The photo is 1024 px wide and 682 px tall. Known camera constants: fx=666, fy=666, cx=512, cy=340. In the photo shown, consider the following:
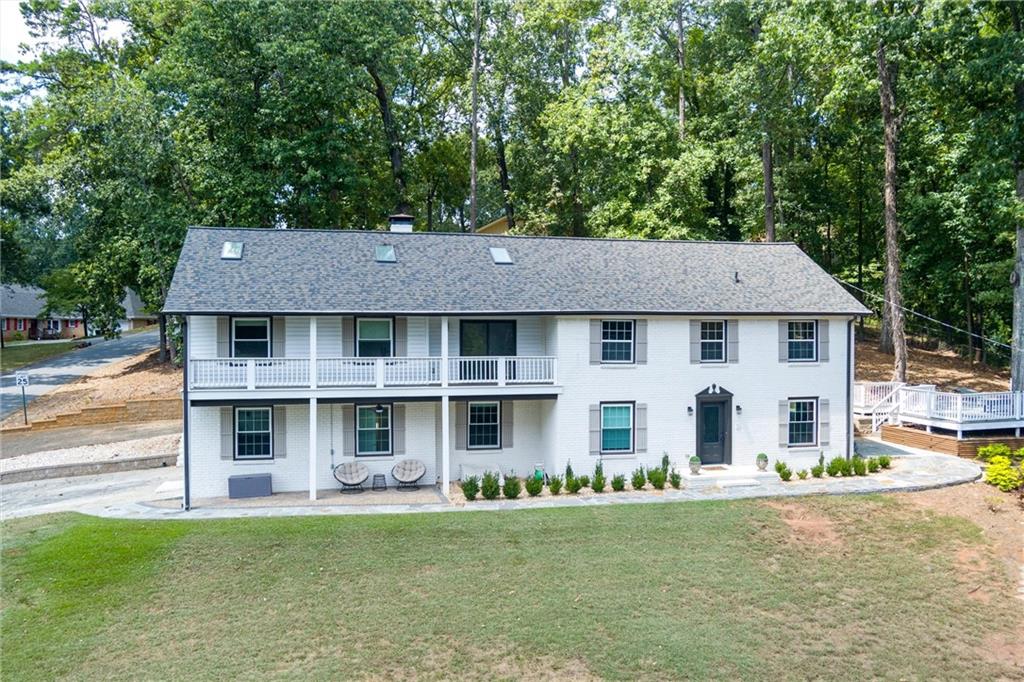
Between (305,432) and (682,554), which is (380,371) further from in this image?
(682,554)

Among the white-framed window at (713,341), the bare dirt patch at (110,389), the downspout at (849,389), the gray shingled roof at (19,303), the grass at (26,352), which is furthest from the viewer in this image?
the gray shingled roof at (19,303)

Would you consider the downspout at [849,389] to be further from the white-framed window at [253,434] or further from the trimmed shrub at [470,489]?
the white-framed window at [253,434]

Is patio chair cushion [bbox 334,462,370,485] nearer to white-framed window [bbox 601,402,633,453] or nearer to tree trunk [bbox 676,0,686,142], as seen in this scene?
white-framed window [bbox 601,402,633,453]

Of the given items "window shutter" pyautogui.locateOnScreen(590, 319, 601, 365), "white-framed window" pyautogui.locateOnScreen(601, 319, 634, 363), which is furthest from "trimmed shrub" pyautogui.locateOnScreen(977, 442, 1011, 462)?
"window shutter" pyautogui.locateOnScreen(590, 319, 601, 365)

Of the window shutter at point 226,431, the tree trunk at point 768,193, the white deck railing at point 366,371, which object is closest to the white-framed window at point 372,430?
the white deck railing at point 366,371

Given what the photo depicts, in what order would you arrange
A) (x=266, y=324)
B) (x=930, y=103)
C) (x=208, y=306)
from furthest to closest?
(x=930, y=103), (x=266, y=324), (x=208, y=306)

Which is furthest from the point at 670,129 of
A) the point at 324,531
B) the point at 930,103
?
the point at 324,531

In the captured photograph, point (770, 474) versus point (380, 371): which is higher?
point (380, 371)
